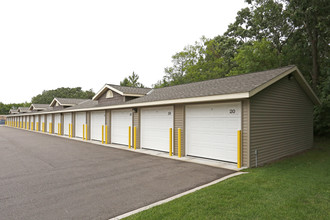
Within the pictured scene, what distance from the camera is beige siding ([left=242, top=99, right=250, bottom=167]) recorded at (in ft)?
24.1

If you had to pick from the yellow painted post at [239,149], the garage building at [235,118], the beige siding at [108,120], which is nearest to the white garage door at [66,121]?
the beige siding at [108,120]

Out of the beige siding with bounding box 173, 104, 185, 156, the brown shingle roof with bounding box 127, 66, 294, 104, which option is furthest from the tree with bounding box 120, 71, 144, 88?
the beige siding with bounding box 173, 104, 185, 156

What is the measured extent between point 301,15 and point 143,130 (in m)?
13.7

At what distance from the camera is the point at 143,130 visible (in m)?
12.1

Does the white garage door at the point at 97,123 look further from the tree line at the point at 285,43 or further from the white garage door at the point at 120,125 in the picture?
the tree line at the point at 285,43

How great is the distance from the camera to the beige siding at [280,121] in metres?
7.66

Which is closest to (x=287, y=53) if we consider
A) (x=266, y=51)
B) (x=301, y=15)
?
(x=266, y=51)

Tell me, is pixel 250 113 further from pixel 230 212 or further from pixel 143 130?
pixel 143 130

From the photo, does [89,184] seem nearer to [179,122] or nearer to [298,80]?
[179,122]

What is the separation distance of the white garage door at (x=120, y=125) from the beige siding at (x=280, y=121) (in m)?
A: 7.78

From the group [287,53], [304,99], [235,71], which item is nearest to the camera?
[304,99]

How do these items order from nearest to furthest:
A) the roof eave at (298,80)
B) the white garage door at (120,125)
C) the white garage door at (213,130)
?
the roof eave at (298,80)
the white garage door at (213,130)
the white garage door at (120,125)

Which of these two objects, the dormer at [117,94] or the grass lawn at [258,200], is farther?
the dormer at [117,94]

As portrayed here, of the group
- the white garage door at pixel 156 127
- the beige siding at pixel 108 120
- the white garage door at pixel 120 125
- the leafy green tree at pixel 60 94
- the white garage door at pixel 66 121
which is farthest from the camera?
the leafy green tree at pixel 60 94
